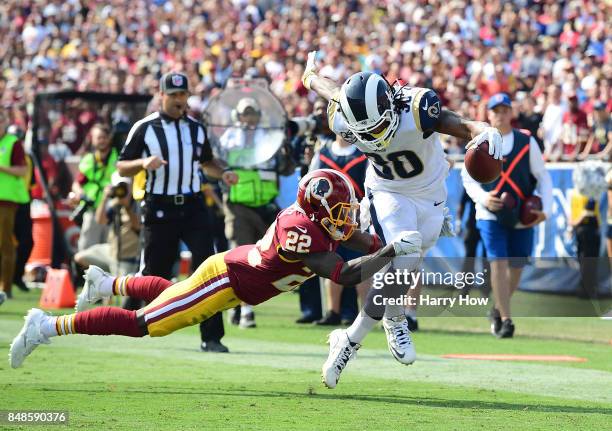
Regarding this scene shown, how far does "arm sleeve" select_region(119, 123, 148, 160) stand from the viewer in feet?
30.2

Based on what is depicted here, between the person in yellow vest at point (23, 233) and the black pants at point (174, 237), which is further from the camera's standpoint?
the person in yellow vest at point (23, 233)

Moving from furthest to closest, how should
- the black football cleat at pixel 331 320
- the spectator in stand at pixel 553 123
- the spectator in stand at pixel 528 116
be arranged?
the spectator in stand at pixel 553 123
the spectator in stand at pixel 528 116
the black football cleat at pixel 331 320

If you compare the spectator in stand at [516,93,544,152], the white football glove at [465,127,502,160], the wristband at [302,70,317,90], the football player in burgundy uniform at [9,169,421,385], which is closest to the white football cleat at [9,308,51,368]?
the football player in burgundy uniform at [9,169,421,385]

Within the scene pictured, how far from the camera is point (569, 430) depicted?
585 centimetres

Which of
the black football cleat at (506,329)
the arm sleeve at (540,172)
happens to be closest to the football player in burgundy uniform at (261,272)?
the black football cleat at (506,329)

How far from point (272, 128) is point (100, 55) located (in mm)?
12904

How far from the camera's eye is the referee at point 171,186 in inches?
359

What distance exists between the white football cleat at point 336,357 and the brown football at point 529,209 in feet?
12.4

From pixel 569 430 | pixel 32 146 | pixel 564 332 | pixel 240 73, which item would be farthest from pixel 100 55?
pixel 569 430

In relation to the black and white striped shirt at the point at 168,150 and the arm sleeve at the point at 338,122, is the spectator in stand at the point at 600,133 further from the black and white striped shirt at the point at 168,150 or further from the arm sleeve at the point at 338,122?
the arm sleeve at the point at 338,122

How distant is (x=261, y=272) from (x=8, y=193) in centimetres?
714

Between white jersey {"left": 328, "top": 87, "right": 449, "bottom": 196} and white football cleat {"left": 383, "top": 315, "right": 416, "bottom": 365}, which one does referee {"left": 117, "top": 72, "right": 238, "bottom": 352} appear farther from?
white football cleat {"left": 383, "top": 315, "right": 416, "bottom": 365}

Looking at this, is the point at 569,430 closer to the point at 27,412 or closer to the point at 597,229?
the point at 27,412

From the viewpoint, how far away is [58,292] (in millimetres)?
12781
